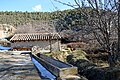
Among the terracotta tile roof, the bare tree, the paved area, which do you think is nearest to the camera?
the bare tree

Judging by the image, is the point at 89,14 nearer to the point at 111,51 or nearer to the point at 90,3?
the point at 90,3

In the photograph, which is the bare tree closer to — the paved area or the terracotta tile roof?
the paved area

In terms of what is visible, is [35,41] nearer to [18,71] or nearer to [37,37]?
[37,37]

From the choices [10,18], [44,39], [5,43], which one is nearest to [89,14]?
[44,39]

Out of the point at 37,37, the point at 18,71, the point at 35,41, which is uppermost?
the point at 37,37

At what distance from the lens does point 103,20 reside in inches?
365

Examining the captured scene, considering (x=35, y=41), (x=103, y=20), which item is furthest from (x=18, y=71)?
(x=35, y=41)

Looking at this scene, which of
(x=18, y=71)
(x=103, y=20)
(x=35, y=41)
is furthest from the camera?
(x=35, y=41)

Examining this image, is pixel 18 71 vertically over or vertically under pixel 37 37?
under

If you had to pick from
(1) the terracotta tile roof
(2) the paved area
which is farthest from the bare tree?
(1) the terracotta tile roof

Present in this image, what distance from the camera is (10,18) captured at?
304 ft

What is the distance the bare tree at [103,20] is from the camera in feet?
30.4

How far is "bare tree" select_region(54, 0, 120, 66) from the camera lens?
9.27 meters

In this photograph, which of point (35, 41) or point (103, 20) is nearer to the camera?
point (103, 20)
